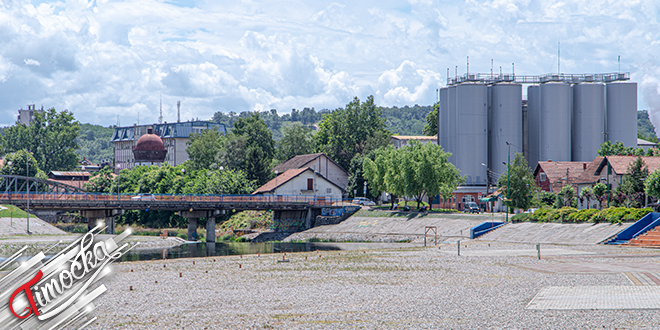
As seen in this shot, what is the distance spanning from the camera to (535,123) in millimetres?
101250

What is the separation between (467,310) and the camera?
2192 cm

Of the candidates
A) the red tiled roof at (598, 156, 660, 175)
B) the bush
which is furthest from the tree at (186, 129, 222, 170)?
the bush

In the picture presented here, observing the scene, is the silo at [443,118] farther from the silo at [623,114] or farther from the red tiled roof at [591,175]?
the red tiled roof at [591,175]

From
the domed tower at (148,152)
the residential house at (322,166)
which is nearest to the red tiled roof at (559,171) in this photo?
the residential house at (322,166)

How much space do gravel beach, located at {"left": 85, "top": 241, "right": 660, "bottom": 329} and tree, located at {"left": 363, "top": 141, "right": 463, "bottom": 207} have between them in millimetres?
38100

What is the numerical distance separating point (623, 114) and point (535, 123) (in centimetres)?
1280

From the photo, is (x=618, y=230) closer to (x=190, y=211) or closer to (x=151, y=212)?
(x=190, y=211)

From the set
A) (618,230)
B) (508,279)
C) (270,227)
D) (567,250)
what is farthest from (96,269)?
(270,227)

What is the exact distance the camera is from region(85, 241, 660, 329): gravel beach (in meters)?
20.0

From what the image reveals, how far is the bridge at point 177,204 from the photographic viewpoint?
3034 inches

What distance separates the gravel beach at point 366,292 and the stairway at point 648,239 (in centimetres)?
329

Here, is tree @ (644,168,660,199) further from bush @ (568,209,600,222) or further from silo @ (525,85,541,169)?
silo @ (525,85,541,169)

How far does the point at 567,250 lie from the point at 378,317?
28191mm

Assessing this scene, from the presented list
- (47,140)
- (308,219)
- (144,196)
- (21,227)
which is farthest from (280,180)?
(47,140)
